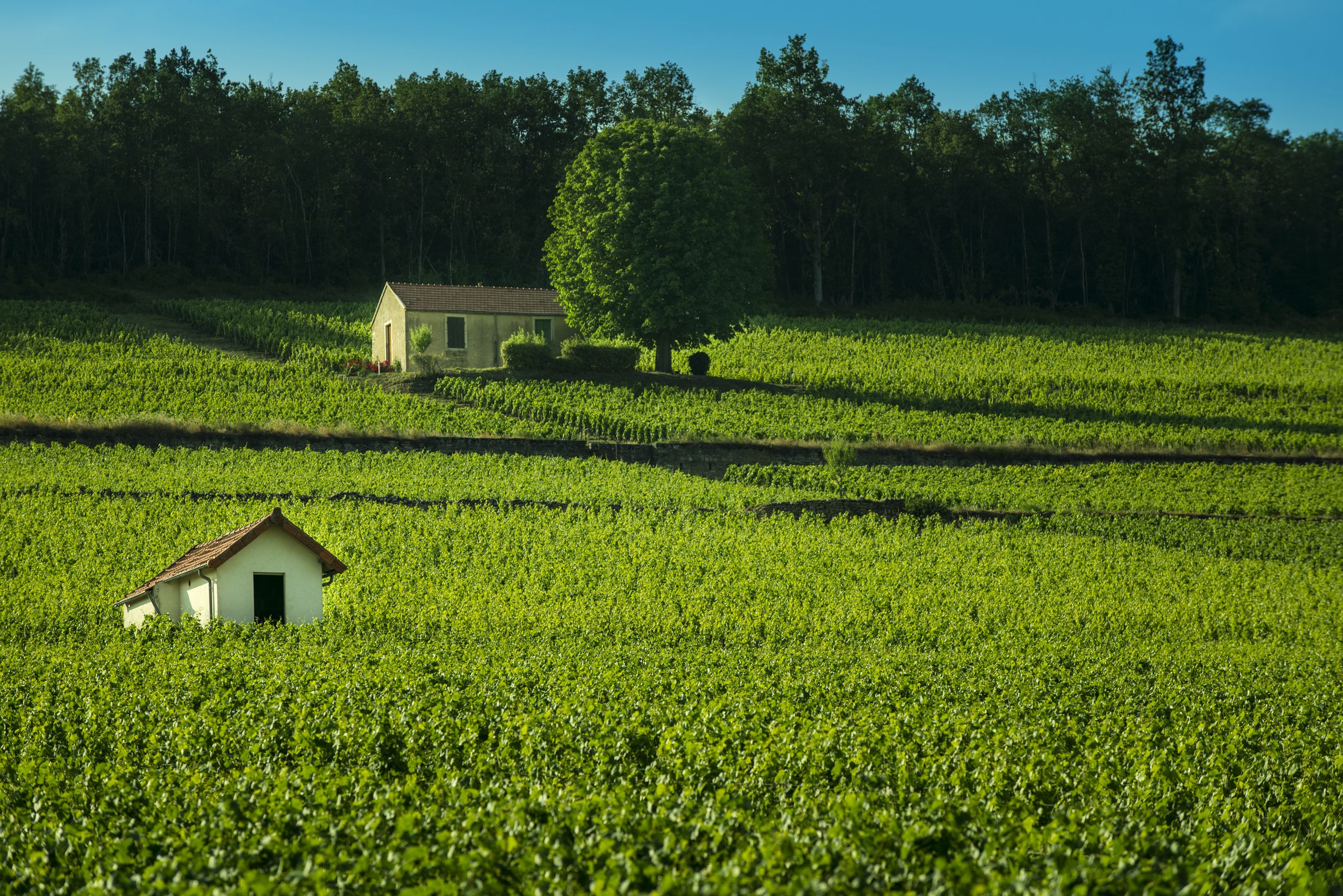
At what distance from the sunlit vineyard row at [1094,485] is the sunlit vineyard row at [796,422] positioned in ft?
7.77

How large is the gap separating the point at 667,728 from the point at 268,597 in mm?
11430

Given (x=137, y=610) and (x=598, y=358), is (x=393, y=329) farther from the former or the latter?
(x=137, y=610)

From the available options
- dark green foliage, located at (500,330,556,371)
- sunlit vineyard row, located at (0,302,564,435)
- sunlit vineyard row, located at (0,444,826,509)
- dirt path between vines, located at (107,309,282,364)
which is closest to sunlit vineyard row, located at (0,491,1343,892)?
sunlit vineyard row, located at (0,444,826,509)

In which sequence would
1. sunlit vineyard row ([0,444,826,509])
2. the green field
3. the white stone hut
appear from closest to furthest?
the green field → sunlit vineyard row ([0,444,826,509]) → the white stone hut

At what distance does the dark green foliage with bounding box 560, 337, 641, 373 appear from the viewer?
5097cm

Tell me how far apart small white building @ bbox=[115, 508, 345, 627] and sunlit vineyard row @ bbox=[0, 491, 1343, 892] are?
79 cm

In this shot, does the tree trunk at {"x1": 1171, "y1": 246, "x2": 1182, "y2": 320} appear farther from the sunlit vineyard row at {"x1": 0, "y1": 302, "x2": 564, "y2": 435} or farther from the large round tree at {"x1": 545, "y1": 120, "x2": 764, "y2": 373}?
the sunlit vineyard row at {"x1": 0, "y1": 302, "x2": 564, "y2": 435}

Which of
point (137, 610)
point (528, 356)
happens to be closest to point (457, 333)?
point (528, 356)

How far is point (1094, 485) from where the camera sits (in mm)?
39562

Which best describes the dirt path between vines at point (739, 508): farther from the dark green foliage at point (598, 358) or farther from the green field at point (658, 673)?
the dark green foliage at point (598, 358)

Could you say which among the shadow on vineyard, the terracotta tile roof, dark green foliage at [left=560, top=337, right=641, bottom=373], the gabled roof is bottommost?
the gabled roof

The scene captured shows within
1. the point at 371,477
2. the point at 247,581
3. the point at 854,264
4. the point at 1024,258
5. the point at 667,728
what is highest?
the point at 1024,258

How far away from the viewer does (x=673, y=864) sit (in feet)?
24.8

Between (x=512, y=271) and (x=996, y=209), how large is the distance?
38096mm
